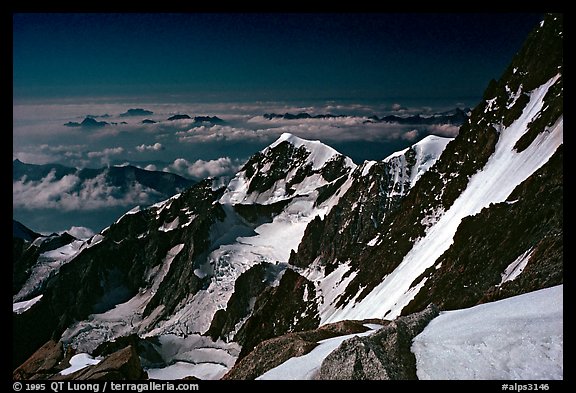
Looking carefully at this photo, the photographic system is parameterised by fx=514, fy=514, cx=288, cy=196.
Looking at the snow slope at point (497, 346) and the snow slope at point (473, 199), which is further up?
the snow slope at point (497, 346)

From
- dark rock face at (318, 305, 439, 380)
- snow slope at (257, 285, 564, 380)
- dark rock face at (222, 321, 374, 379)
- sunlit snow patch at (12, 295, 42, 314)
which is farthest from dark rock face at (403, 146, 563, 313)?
sunlit snow patch at (12, 295, 42, 314)

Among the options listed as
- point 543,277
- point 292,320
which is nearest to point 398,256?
point 292,320

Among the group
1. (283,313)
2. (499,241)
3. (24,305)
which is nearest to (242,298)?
(283,313)

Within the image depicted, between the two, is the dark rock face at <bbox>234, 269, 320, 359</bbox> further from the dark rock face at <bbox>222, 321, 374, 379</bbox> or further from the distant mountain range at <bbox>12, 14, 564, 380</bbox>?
the dark rock face at <bbox>222, 321, 374, 379</bbox>

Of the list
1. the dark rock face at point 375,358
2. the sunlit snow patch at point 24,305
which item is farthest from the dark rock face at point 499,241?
the sunlit snow patch at point 24,305

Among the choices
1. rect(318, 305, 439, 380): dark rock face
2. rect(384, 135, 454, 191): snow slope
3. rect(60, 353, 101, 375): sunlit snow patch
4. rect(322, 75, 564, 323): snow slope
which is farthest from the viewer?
rect(384, 135, 454, 191): snow slope

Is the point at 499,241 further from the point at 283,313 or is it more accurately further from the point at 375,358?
the point at 283,313

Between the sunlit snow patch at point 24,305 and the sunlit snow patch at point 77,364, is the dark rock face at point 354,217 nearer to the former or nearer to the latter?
the sunlit snow patch at point 24,305
